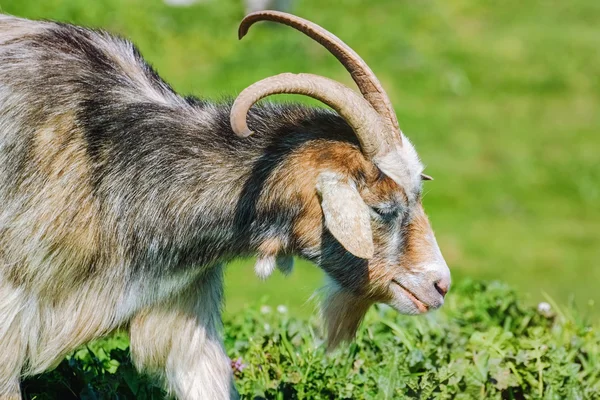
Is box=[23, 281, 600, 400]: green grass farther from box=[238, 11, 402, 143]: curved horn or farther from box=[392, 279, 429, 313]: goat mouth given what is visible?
box=[238, 11, 402, 143]: curved horn

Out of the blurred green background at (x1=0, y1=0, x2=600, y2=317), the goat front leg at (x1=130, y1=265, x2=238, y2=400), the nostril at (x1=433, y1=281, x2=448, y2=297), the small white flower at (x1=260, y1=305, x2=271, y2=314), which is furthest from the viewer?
the blurred green background at (x1=0, y1=0, x2=600, y2=317)

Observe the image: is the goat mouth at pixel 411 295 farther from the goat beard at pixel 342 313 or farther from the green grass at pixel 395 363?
the green grass at pixel 395 363

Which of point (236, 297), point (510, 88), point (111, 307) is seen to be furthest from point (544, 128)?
point (111, 307)

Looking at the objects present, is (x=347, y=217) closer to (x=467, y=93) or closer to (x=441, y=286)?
(x=441, y=286)

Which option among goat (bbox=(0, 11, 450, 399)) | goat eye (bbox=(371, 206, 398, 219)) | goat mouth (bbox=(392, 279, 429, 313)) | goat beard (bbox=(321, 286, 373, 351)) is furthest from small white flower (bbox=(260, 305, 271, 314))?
goat eye (bbox=(371, 206, 398, 219))

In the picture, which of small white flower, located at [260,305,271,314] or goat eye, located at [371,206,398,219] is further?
small white flower, located at [260,305,271,314]

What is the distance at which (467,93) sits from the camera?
14391 millimetres

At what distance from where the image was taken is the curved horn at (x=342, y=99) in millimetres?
4637

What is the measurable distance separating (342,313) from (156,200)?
0.99m

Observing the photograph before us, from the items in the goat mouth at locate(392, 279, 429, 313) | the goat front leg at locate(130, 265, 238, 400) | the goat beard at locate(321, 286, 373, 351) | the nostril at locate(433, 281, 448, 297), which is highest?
the nostril at locate(433, 281, 448, 297)

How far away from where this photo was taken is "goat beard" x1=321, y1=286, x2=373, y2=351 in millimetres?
5203

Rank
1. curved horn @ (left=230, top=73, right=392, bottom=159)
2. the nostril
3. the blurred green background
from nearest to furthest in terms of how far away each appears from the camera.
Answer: curved horn @ (left=230, top=73, right=392, bottom=159) < the nostril < the blurred green background

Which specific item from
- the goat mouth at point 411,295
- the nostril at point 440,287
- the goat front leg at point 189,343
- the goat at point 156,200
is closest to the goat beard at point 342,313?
the goat at point 156,200

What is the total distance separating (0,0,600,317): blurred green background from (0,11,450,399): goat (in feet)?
16.3
